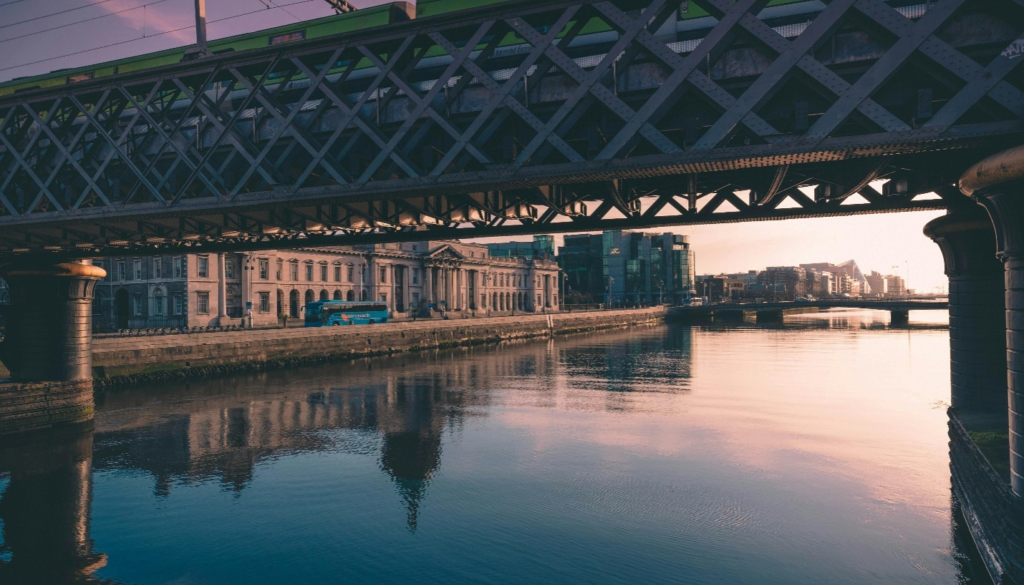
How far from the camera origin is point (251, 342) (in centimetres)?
5266

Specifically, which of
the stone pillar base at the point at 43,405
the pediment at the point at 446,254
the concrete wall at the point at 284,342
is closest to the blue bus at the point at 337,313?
the concrete wall at the point at 284,342

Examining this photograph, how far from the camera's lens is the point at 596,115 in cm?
1658

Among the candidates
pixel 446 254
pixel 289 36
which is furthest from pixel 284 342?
pixel 446 254

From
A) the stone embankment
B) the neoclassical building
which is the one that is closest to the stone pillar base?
the stone embankment

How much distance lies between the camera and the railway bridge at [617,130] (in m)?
12.0

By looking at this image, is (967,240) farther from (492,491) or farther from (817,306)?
(817,306)

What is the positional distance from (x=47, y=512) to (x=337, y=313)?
2291 inches

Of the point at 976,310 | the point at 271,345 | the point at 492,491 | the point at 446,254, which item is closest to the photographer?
the point at 976,310

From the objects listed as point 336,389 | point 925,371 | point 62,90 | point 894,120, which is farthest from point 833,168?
point 925,371

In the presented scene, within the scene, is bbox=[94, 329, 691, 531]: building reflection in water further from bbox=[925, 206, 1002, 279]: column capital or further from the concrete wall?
bbox=[925, 206, 1002, 279]: column capital

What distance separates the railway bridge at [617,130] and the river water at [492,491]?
16.9 feet

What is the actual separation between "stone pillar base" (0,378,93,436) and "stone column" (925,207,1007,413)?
113 ft

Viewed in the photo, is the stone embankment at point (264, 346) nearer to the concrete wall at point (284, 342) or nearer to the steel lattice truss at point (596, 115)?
the concrete wall at point (284, 342)

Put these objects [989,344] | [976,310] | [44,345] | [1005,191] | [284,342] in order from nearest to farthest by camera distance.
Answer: [1005,191] < [989,344] < [976,310] < [44,345] < [284,342]
